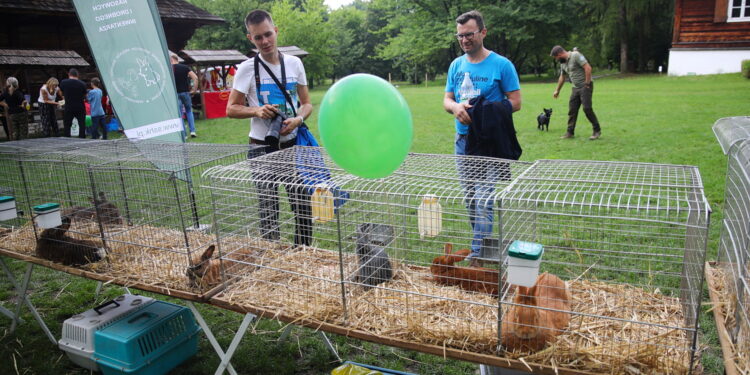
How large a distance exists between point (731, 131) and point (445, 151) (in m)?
7.01

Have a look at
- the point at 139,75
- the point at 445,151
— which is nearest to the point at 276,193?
the point at 139,75

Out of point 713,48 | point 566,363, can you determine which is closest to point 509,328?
point 566,363

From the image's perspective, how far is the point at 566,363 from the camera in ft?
6.81

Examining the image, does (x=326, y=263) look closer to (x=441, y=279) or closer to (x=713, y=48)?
(x=441, y=279)

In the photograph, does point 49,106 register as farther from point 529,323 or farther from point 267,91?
point 529,323

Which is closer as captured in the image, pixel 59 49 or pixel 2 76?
pixel 2 76

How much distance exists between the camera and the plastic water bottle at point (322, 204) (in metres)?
2.74

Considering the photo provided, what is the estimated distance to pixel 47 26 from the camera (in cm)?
1564

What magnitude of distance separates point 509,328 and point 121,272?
247 centimetres

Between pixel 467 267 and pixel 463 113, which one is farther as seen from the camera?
pixel 463 113

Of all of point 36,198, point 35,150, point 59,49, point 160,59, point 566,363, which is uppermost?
point 59,49

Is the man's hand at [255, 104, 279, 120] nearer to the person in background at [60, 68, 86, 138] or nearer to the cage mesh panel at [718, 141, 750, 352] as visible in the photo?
the cage mesh panel at [718, 141, 750, 352]

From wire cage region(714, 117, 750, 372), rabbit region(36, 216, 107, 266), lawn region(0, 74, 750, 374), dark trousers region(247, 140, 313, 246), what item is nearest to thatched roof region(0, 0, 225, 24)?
lawn region(0, 74, 750, 374)

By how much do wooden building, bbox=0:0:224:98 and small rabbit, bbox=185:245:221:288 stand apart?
14.1 meters
